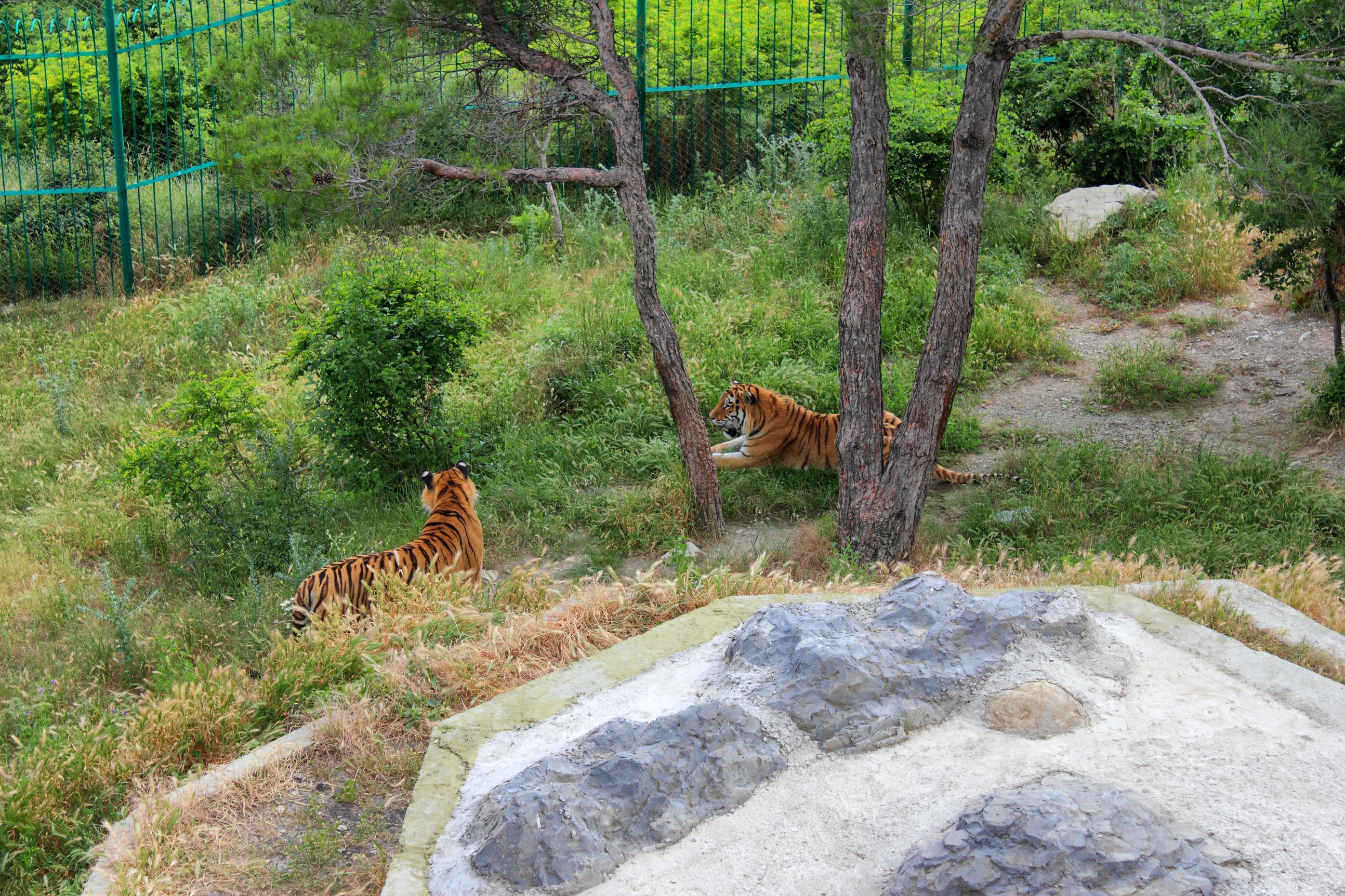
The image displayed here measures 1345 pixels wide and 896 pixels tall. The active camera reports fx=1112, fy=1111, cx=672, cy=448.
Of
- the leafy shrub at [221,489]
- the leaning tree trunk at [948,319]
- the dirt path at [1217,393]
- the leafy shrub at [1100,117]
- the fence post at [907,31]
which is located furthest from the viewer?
the leafy shrub at [1100,117]

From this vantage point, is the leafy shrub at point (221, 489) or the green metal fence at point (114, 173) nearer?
the leafy shrub at point (221, 489)

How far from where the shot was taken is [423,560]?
534 centimetres

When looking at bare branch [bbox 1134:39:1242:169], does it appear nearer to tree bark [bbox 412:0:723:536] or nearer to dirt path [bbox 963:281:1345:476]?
dirt path [bbox 963:281:1345:476]

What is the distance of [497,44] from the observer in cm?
690

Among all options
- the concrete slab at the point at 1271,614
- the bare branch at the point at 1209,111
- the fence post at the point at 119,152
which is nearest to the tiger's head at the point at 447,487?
the concrete slab at the point at 1271,614

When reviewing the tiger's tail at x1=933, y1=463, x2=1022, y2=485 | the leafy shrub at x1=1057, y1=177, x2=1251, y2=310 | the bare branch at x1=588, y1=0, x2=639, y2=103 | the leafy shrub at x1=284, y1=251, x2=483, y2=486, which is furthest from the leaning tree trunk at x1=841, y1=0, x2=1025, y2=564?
the leafy shrub at x1=1057, y1=177, x2=1251, y2=310

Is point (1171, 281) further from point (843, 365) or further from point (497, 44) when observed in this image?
point (497, 44)

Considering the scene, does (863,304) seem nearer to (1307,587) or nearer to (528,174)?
(528,174)

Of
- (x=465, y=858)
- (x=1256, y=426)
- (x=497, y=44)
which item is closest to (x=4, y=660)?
(x=465, y=858)

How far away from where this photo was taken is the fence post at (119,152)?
10984 millimetres

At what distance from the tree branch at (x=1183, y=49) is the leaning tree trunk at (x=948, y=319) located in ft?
0.54

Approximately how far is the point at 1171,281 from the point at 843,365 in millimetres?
4972

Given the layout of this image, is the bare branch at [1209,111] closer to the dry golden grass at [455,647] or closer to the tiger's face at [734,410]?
the dry golden grass at [455,647]

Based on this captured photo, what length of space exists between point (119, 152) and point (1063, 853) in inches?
454
